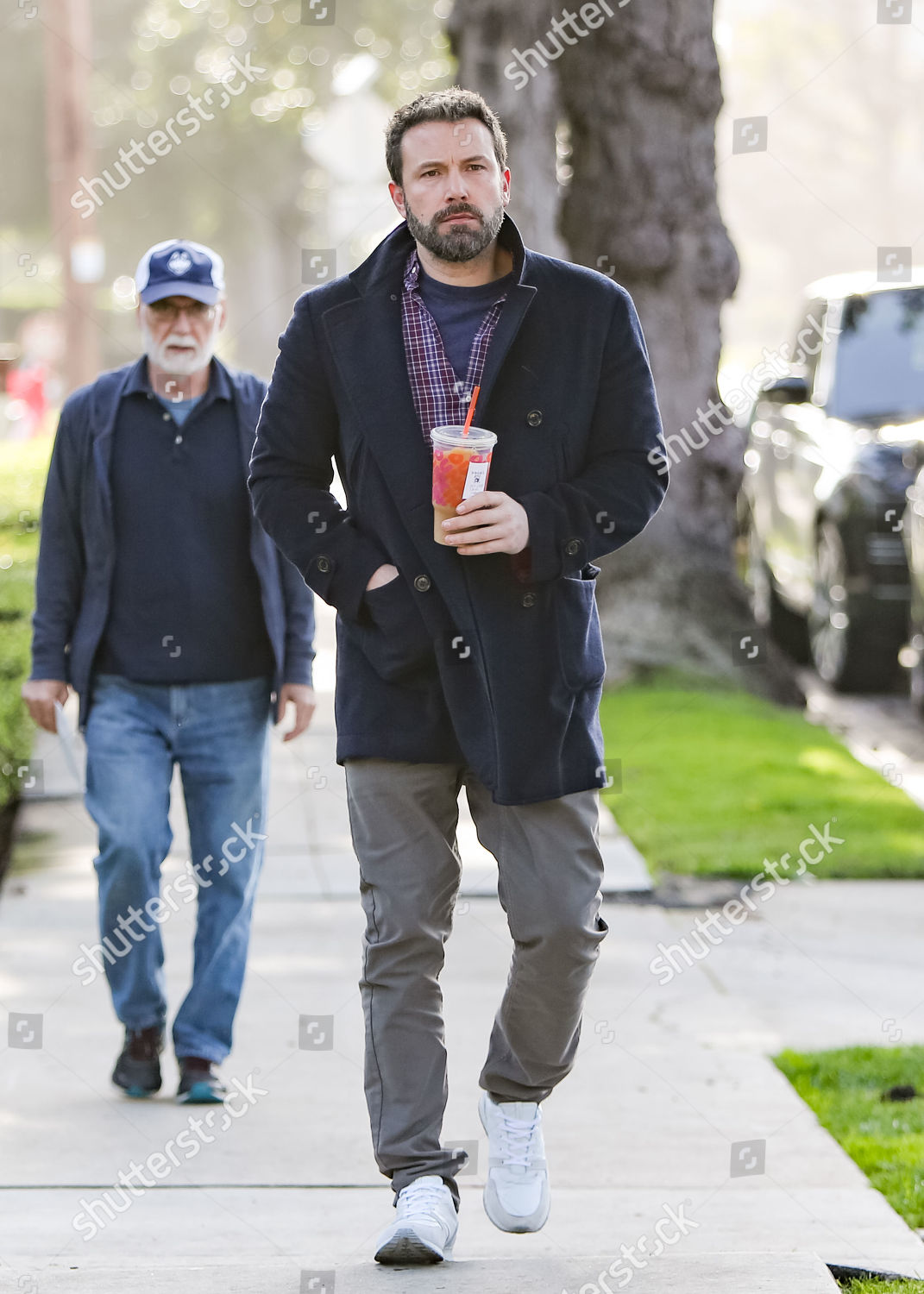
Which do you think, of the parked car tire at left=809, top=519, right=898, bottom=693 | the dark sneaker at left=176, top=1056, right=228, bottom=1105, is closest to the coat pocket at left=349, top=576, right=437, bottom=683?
the dark sneaker at left=176, top=1056, right=228, bottom=1105

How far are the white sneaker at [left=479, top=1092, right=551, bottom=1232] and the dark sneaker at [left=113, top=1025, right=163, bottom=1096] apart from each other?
52.1 inches

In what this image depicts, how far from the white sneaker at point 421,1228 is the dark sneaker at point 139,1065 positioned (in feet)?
4.56

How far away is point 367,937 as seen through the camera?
11.4ft

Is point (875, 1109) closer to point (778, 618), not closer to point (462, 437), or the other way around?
point (462, 437)

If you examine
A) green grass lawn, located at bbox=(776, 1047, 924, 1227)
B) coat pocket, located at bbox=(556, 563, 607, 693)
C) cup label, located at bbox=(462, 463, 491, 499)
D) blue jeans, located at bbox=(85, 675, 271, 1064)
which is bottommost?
green grass lawn, located at bbox=(776, 1047, 924, 1227)

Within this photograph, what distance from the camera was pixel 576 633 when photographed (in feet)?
11.1

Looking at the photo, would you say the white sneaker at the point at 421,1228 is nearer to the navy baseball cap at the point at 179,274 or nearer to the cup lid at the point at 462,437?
the cup lid at the point at 462,437

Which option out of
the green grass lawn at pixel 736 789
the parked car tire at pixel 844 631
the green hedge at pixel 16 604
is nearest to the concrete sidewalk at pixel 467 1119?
the green grass lawn at pixel 736 789

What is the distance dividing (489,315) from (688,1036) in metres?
2.48

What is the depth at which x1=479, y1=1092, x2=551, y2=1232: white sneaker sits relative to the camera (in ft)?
11.4

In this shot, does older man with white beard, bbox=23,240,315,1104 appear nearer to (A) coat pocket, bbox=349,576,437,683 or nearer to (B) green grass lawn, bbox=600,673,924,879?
(A) coat pocket, bbox=349,576,437,683

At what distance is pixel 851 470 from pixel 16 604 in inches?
167

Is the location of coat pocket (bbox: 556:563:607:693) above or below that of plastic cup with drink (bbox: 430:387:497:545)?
below

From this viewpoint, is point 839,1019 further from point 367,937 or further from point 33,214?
point 33,214
